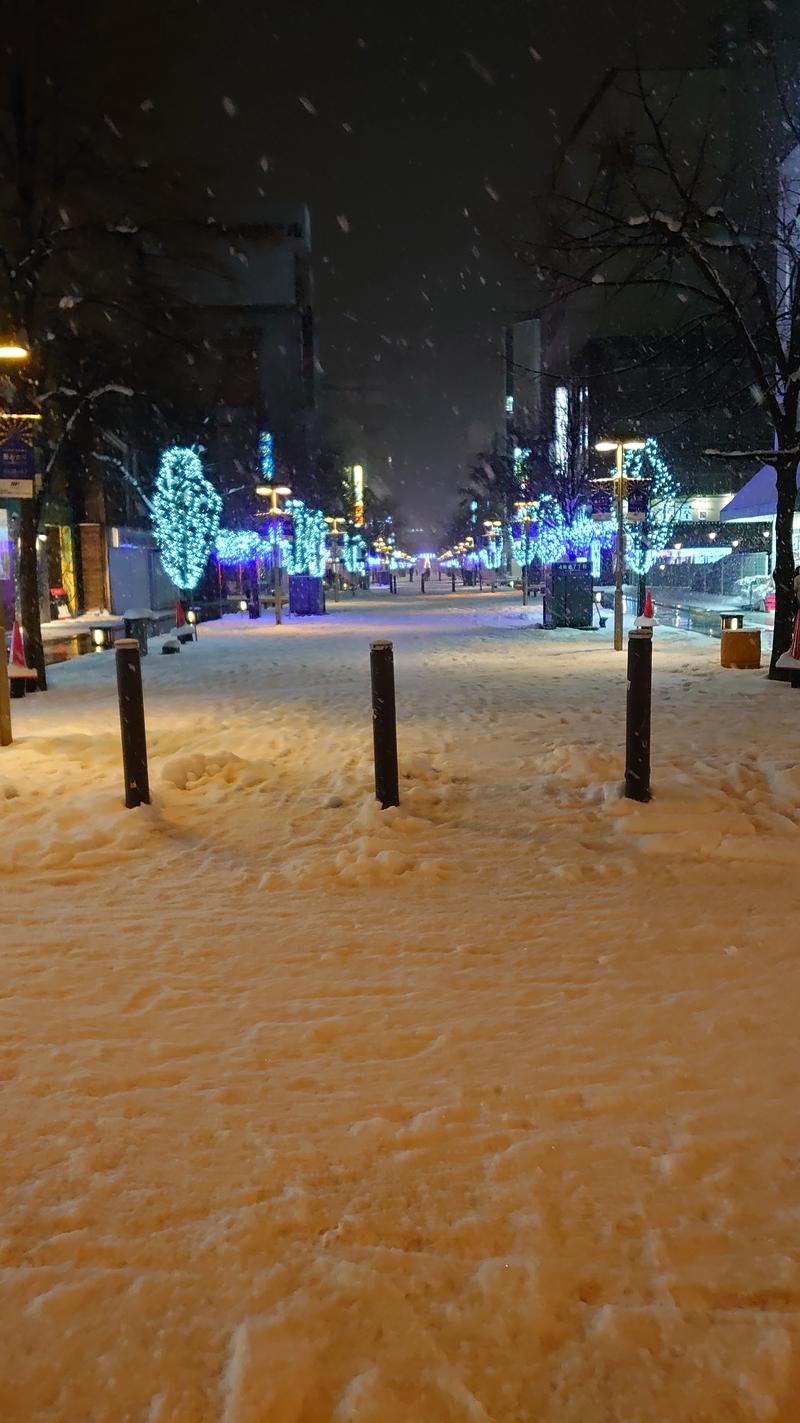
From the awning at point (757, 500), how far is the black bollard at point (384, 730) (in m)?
23.8

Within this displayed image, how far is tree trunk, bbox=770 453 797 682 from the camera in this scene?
1388 cm

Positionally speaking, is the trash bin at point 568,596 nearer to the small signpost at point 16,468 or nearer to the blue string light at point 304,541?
the small signpost at point 16,468

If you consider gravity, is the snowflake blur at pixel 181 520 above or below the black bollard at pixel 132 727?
above

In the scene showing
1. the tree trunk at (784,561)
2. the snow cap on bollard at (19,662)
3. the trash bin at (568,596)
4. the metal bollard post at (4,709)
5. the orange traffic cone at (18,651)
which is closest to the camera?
the metal bollard post at (4,709)

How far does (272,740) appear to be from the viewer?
9633mm

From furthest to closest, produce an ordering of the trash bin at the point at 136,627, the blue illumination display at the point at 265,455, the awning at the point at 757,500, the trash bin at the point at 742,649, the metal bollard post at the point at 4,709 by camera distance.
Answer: the blue illumination display at the point at 265,455
the awning at the point at 757,500
the trash bin at the point at 136,627
the trash bin at the point at 742,649
the metal bollard post at the point at 4,709

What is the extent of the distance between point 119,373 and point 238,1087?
65.3 feet

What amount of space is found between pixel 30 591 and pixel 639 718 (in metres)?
10.4

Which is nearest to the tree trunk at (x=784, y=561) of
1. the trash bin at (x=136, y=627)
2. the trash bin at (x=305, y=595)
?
the trash bin at (x=136, y=627)

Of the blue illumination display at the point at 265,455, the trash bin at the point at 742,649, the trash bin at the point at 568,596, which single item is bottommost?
the trash bin at the point at 742,649

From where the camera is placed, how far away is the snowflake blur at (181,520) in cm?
3509

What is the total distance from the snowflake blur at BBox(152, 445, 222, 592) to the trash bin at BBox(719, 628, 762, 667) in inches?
935

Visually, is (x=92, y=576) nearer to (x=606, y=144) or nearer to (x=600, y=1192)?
(x=606, y=144)

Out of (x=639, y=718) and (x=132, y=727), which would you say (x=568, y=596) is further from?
(x=132, y=727)
